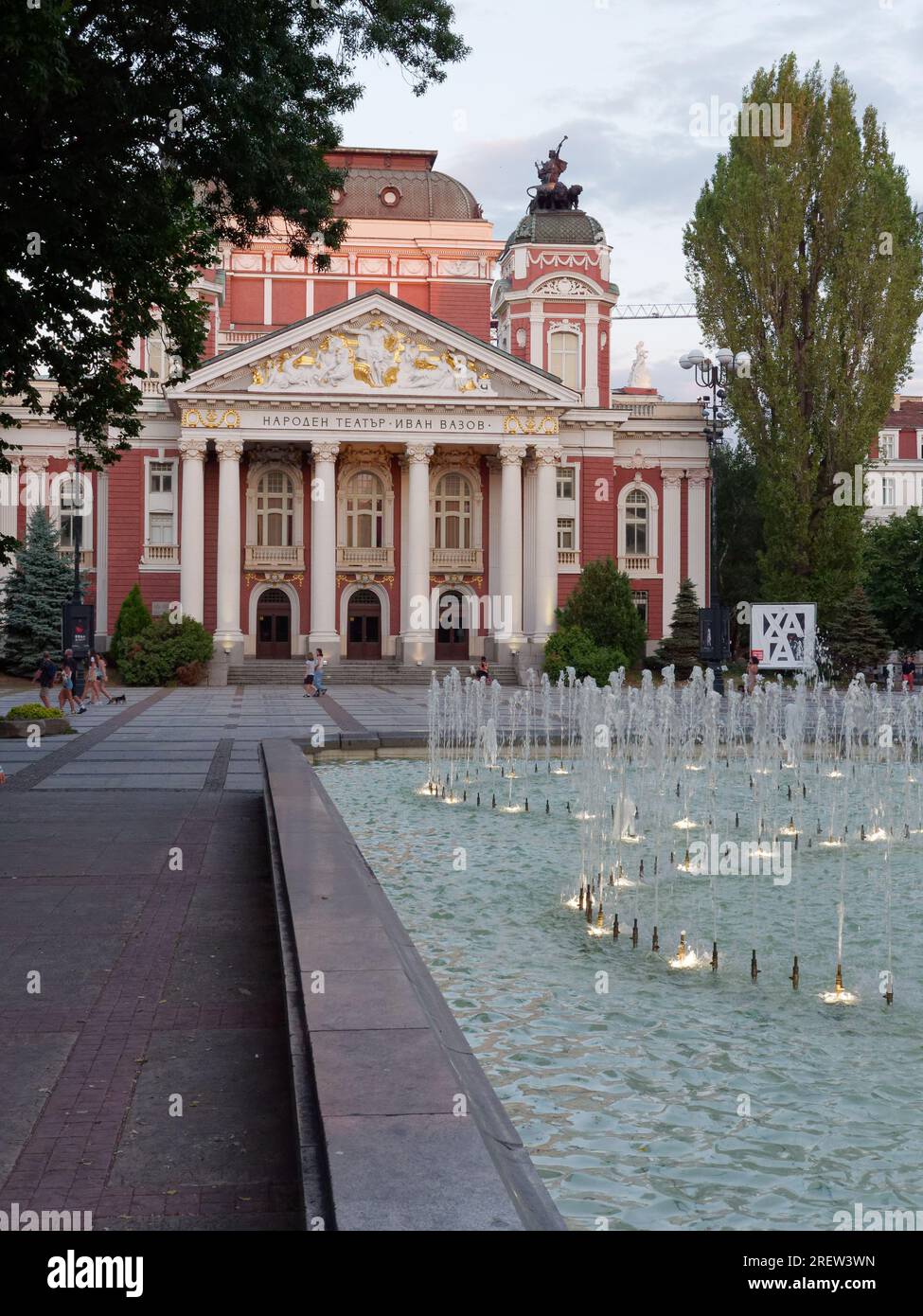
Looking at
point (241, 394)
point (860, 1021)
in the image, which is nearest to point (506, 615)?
point (241, 394)

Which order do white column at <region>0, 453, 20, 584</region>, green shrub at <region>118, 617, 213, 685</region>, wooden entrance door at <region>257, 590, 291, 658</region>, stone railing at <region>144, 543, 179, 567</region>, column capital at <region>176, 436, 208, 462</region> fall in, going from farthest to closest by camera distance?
1. wooden entrance door at <region>257, 590, 291, 658</region>
2. stone railing at <region>144, 543, 179, 567</region>
3. white column at <region>0, 453, 20, 584</region>
4. column capital at <region>176, 436, 208, 462</region>
5. green shrub at <region>118, 617, 213, 685</region>

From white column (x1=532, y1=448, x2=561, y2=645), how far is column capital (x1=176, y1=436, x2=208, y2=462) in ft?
40.1

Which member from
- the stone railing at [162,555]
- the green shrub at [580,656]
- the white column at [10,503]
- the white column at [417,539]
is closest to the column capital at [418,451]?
the white column at [417,539]

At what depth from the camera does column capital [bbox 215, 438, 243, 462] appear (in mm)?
45906

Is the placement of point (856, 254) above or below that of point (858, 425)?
above

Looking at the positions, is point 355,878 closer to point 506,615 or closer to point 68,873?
point 68,873

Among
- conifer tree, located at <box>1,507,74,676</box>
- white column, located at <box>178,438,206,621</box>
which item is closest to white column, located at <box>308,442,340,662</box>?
white column, located at <box>178,438,206,621</box>

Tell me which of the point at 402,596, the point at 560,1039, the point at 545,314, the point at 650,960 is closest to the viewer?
the point at 560,1039

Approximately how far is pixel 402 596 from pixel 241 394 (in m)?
9.58

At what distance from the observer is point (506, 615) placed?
47406 millimetres

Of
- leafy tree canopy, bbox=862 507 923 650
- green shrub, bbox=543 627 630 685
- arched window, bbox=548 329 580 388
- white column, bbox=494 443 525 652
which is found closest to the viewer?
green shrub, bbox=543 627 630 685

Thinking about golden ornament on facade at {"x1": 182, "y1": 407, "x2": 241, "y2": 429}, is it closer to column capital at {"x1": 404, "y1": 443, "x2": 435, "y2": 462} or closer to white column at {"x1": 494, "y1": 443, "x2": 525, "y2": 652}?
column capital at {"x1": 404, "y1": 443, "x2": 435, "y2": 462}

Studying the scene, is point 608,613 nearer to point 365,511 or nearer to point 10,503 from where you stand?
point 365,511

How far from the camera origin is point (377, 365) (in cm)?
4656
